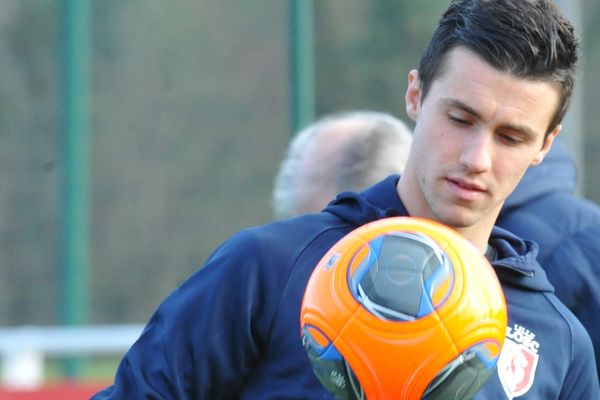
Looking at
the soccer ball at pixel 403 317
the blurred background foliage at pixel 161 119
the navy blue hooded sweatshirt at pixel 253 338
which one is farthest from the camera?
the blurred background foliage at pixel 161 119

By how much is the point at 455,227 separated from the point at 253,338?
0.50 meters

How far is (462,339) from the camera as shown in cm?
244

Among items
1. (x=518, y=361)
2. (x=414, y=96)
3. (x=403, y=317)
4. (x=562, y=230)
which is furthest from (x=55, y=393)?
(x=403, y=317)

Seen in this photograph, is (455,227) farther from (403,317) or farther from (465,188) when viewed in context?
(403,317)

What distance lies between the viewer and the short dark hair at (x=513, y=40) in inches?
115

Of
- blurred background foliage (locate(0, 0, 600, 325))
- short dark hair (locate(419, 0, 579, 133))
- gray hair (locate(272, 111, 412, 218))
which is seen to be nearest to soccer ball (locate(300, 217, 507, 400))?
short dark hair (locate(419, 0, 579, 133))

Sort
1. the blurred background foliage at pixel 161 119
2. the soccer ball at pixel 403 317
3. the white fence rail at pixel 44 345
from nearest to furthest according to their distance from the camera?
the soccer ball at pixel 403 317, the white fence rail at pixel 44 345, the blurred background foliage at pixel 161 119

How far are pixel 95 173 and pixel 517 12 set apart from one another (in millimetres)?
6246

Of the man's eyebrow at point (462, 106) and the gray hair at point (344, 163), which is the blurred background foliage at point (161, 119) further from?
the man's eyebrow at point (462, 106)

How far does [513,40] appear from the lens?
116 inches

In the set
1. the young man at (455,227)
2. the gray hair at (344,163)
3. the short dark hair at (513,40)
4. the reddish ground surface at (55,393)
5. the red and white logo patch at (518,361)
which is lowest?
the reddish ground surface at (55,393)

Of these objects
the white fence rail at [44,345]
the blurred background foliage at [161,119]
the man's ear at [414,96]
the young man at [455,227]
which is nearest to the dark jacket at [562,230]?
the young man at [455,227]

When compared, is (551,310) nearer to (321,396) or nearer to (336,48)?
(321,396)

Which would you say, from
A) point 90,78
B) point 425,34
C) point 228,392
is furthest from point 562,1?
point 228,392
